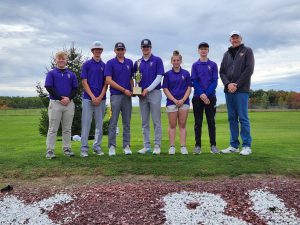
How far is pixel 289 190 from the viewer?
898 centimetres

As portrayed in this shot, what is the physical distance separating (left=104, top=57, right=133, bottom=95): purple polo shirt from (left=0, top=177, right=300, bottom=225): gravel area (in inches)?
141

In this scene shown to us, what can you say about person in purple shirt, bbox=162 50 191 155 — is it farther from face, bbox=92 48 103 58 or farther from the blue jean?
face, bbox=92 48 103 58

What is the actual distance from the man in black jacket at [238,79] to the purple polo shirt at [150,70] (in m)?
2.04

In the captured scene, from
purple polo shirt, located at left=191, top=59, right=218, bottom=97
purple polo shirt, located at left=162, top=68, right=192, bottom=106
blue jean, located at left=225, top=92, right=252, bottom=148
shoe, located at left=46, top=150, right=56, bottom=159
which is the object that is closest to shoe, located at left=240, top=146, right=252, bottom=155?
blue jean, located at left=225, top=92, right=252, bottom=148

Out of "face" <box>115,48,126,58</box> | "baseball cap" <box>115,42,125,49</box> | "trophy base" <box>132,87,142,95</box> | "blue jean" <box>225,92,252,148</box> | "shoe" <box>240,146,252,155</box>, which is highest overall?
"baseball cap" <box>115,42,125,49</box>

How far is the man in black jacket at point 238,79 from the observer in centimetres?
1196

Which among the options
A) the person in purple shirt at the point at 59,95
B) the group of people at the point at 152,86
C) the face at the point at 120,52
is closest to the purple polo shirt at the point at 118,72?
the group of people at the point at 152,86

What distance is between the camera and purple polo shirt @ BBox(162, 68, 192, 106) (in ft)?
39.9

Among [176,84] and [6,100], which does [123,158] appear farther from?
[6,100]

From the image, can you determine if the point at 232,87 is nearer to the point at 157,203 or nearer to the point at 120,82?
the point at 120,82

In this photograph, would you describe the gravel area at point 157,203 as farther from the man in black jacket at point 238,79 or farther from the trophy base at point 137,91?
the trophy base at point 137,91

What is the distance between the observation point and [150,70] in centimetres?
1203

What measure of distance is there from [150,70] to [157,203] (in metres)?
4.90

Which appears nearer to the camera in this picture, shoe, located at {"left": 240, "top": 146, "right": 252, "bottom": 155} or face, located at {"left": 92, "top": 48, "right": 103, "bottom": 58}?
face, located at {"left": 92, "top": 48, "right": 103, "bottom": 58}
